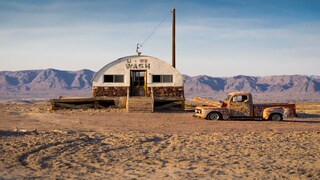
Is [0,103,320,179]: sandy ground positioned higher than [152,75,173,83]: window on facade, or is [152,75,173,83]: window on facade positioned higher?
[152,75,173,83]: window on facade

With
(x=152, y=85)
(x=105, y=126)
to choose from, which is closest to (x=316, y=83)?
(x=152, y=85)

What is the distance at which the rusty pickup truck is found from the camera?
2128cm

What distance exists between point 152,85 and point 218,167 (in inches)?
813

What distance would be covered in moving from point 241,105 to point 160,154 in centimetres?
1097

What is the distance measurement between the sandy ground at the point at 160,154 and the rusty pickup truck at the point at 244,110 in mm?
4254

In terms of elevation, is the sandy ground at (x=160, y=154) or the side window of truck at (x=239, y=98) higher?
the side window of truck at (x=239, y=98)

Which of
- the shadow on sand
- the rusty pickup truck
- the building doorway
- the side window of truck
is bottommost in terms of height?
the shadow on sand

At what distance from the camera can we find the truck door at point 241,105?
2128cm

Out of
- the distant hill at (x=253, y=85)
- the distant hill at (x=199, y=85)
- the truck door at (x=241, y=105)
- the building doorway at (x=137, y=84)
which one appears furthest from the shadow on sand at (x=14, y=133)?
the distant hill at (x=199, y=85)

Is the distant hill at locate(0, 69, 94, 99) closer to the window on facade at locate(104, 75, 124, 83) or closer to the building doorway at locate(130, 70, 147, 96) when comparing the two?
the building doorway at locate(130, 70, 147, 96)

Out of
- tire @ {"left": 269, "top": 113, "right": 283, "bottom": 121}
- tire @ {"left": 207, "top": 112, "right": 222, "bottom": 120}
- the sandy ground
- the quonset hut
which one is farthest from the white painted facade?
the sandy ground

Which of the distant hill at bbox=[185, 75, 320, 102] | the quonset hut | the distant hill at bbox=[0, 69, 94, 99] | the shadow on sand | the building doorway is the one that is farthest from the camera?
the distant hill at bbox=[0, 69, 94, 99]

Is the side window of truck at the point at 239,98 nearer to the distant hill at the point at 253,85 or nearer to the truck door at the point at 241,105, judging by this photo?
the truck door at the point at 241,105

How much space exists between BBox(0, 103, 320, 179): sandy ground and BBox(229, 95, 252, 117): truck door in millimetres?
4231
